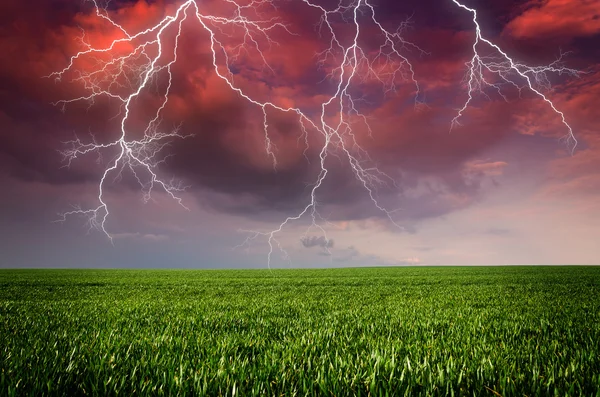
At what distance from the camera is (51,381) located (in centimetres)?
277

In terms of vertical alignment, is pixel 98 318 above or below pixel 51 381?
below

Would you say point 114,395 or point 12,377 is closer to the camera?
point 114,395

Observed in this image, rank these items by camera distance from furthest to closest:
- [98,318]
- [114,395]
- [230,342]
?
1. [98,318]
2. [230,342]
3. [114,395]

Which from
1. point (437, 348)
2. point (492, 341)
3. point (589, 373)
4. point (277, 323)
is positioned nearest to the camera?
point (589, 373)

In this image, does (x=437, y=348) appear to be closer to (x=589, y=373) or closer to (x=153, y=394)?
(x=589, y=373)

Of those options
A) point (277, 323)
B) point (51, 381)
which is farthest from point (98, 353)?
point (277, 323)

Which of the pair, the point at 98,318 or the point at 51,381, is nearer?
the point at 51,381

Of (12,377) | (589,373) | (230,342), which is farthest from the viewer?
(230,342)

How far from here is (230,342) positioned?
15.4 ft

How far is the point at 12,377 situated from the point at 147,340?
1.84 m

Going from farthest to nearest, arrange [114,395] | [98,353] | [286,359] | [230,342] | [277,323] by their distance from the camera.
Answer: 1. [277,323]
2. [230,342]
3. [98,353]
4. [286,359]
5. [114,395]

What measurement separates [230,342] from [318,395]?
226 centimetres

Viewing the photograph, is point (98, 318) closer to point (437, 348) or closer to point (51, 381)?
point (51, 381)

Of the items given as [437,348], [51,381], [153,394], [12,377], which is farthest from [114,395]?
[437,348]
